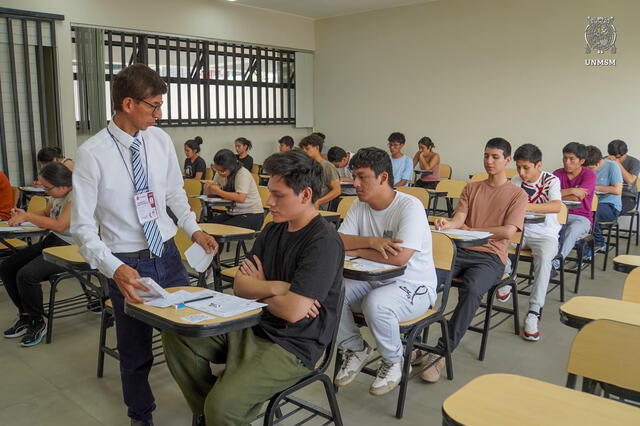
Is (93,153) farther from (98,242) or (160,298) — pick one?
(160,298)

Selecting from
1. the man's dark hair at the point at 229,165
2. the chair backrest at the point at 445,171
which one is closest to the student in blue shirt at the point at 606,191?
the chair backrest at the point at 445,171

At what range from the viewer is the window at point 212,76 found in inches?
330

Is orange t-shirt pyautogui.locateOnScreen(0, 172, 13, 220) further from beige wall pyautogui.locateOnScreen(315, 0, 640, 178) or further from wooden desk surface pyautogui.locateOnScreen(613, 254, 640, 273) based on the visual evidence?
beige wall pyautogui.locateOnScreen(315, 0, 640, 178)

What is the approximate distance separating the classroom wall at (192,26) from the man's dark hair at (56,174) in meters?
4.42

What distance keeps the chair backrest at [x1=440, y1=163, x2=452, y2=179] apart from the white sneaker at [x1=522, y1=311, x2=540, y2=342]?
17.4 ft

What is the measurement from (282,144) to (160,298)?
20.6ft

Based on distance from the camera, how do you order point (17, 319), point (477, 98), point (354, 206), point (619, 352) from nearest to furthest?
point (619, 352)
point (354, 206)
point (17, 319)
point (477, 98)

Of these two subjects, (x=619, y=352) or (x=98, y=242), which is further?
(x=98, y=242)

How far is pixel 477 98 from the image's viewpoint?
8711 mm

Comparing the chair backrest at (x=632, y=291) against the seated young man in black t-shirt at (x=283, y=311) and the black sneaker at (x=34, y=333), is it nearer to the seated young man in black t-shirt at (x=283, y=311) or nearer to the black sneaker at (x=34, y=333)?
the seated young man in black t-shirt at (x=283, y=311)

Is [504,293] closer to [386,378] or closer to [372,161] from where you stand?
[386,378]

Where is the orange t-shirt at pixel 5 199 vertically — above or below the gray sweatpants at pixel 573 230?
above

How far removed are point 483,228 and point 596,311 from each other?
5.12 ft

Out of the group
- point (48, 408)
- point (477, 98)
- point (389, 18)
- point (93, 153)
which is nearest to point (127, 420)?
point (48, 408)
